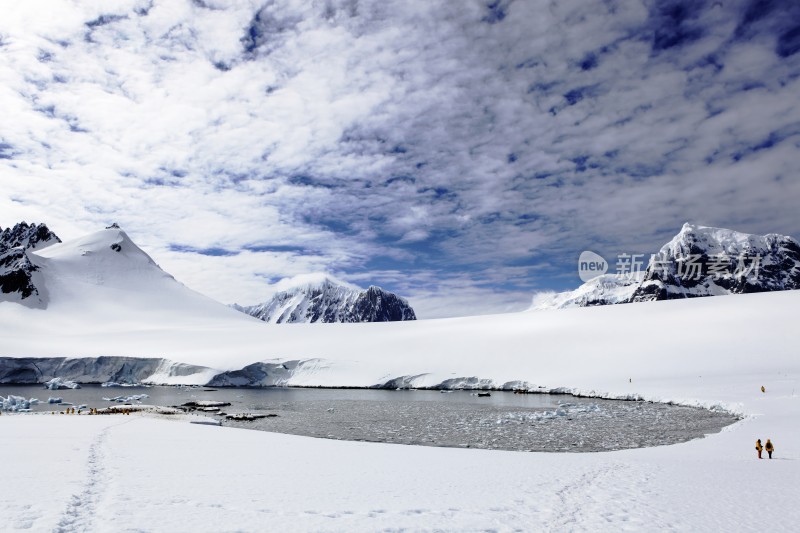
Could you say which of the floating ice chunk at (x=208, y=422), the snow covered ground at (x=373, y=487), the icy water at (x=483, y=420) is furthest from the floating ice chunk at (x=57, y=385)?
the snow covered ground at (x=373, y=487)

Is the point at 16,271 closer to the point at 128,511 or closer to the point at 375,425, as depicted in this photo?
the point at 375,425

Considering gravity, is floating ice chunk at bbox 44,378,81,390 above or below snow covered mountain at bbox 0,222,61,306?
below

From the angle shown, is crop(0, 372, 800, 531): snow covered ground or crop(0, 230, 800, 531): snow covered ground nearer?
crop(0, 372, 800, 531): snow covered ground

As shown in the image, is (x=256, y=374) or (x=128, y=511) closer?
(x=128, y=511)

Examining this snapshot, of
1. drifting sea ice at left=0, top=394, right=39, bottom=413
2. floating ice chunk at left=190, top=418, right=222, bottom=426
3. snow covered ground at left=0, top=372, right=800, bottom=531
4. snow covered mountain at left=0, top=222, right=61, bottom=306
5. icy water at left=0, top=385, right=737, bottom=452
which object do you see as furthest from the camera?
snow covered mountain at left=0, top=222, right=61, bottom=306

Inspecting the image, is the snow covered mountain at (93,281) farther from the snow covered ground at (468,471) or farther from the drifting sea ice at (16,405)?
the snow covered ground at (468,471)

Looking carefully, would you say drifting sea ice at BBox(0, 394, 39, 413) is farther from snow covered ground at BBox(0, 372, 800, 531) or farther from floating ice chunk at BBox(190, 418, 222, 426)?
snow covered ground at BBox(0, 372, 800, 531)

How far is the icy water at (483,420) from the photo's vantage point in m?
26.3

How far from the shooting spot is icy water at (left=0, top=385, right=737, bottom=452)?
26.3m

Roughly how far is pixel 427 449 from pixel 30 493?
15.1 metres

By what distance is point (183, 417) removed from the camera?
116 ft

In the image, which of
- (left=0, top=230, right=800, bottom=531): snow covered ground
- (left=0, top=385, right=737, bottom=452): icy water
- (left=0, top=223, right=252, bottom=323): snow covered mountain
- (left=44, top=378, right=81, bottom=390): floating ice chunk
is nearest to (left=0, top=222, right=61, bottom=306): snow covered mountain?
(left=0, top=223, right=252, bottom=323): snow covered mountain

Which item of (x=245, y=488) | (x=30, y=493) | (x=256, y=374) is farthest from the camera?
(x=256, y=374)

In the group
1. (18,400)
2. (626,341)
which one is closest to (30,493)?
(18,400)
